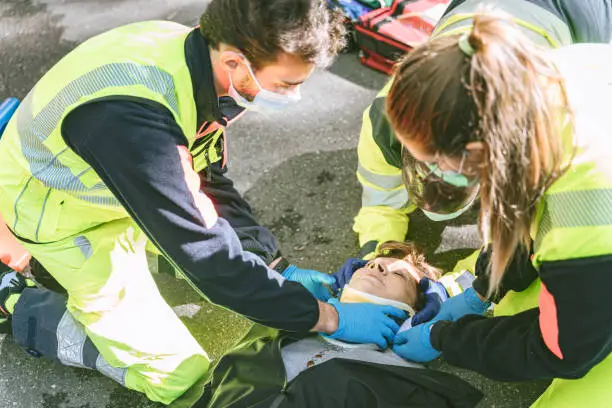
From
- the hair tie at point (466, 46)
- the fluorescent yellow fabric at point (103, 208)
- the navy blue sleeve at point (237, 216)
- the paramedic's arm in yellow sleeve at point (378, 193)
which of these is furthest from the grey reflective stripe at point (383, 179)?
the hair tie at point (466, 46)

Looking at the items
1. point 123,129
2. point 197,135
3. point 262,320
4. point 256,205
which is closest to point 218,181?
point 256,205

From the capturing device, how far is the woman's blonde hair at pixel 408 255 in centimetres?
238

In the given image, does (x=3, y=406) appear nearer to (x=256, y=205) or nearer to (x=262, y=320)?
A: (x=262, y=320)

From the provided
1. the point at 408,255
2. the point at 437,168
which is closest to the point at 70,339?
the point at 408,255

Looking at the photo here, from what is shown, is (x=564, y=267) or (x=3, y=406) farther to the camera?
(x=3, y=406)

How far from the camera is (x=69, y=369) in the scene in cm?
240

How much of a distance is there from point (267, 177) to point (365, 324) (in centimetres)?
115

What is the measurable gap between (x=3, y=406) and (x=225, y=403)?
0.89 metres

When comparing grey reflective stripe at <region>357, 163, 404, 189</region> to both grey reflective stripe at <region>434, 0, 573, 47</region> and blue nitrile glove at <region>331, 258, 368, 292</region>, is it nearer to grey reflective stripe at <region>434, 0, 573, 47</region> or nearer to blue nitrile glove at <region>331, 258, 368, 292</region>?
blue nitrile glove at <region>331, 258, 368, 292</region>

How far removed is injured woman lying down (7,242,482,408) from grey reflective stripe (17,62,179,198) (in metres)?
0.61

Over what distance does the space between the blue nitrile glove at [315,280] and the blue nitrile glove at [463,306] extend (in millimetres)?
450

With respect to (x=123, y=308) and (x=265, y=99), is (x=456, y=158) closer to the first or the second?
(x=265, y=99)

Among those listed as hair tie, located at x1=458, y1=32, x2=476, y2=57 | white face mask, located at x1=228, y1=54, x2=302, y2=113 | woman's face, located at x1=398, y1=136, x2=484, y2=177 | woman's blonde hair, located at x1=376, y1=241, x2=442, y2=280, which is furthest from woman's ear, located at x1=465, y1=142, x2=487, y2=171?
woman's blonde hair, located at x1=376, y1=241, x2=442, y2=280

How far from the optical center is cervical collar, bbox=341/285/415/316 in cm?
221
